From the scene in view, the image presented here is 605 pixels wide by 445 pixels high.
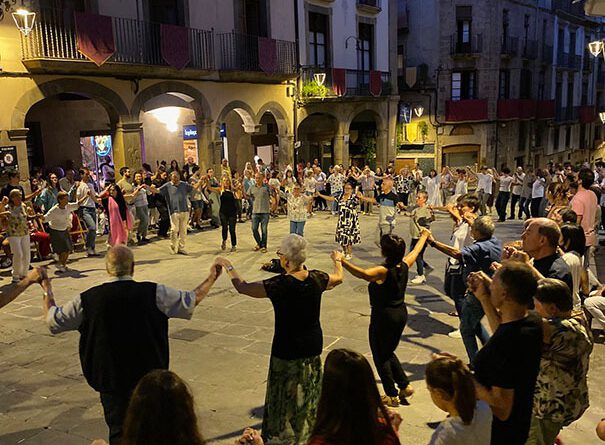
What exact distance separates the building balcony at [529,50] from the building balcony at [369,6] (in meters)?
10.8

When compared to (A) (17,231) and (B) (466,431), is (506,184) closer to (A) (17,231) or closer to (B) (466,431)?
(A) (17,231)

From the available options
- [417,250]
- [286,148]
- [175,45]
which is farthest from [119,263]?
[286,148]

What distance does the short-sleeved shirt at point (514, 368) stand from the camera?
118 inches

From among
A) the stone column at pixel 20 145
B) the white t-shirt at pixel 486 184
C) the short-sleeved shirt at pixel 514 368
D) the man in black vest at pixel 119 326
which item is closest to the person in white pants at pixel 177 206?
the stone column at pixel 20 145

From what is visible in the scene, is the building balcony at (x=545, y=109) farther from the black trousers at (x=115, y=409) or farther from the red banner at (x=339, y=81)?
the black trousers at (x=115, y=409)

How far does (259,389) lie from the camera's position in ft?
18.7

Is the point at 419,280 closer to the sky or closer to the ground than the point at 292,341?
closer to the ground

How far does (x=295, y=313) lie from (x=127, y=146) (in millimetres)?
12745

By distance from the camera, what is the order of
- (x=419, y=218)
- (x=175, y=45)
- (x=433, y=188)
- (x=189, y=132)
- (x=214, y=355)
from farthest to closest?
(x=189, y=132) < (x=433, y=188) < (x=175, y=45) < (x=419, y=218) < (x=214, y=355)

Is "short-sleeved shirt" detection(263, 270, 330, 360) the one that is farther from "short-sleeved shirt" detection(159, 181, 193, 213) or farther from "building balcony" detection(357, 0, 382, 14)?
"building balcony" detection(357, 0, 382, 14)

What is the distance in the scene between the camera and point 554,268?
14.4 feet

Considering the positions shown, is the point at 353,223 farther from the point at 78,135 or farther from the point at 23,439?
the point at 78,135

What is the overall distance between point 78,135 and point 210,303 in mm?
12500

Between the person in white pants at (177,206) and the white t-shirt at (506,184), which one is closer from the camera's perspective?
the person in white pants at (177,206)
